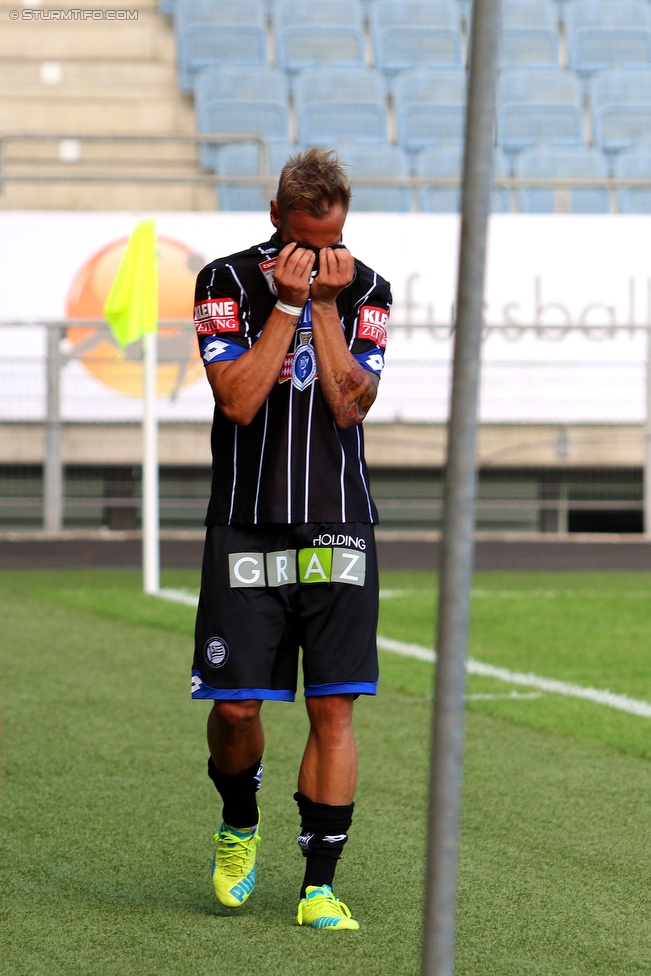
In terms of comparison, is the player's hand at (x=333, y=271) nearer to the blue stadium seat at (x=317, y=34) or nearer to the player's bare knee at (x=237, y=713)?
the player's bare knee at (x=237, y=713)

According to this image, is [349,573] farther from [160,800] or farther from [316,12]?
[316,12]

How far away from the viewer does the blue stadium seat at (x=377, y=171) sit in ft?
50.4

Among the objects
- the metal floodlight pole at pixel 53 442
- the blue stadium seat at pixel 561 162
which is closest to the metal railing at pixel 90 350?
the metal floodlight pole at pixel 53 442

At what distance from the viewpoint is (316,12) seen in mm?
18703

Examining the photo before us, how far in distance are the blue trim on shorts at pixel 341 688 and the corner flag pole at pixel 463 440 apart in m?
1.73

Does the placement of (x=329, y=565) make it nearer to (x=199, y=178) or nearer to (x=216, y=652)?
(x=216, y=652)

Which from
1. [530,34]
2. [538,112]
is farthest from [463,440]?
[530,34]

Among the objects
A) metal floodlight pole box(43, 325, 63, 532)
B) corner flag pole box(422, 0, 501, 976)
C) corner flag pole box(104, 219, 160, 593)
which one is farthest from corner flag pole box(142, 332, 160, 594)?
corner flag pole box(422, 0, 501, 976)

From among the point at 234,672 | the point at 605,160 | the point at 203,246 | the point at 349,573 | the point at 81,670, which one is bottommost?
the point at 81,670

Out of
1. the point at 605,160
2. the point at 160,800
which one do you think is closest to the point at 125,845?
the point at 160,800

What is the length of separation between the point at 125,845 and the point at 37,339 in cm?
1130

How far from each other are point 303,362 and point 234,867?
1144 millimetres

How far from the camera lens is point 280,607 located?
310 centimetres

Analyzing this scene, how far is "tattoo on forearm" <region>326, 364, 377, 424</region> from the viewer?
118 inches
